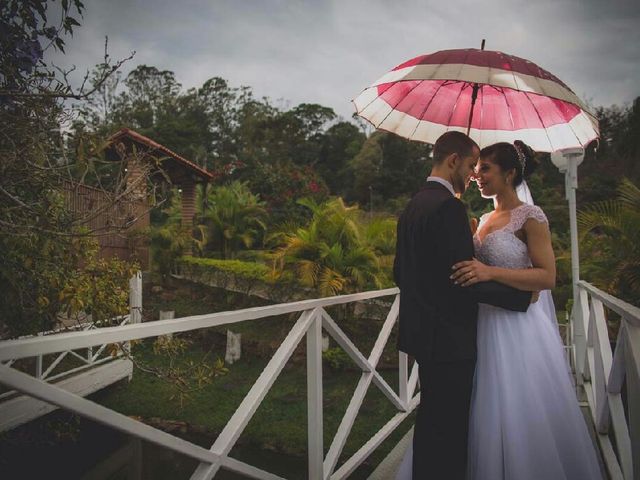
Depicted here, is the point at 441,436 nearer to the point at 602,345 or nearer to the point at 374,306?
the point at 602,345

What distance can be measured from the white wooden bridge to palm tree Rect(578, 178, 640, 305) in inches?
61.0

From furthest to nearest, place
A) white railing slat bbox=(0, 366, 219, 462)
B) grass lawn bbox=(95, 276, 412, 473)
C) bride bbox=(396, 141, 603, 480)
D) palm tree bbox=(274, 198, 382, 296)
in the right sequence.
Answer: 1. palm tree bbox=(274, 198, 382, 296)
2. grass lawn bbox=(95, 276, 412, 473)
3. bride bbox=(396, 141, 603, 480)
4. white railing slat bbox=(0, 366, 219, 462)

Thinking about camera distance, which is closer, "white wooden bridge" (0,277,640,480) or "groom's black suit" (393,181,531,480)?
"white wooden bridge" (0,277,640,480)

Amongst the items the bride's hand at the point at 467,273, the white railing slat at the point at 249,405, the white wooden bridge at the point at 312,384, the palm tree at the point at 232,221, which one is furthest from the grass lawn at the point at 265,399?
the palm tree at the point at 232,221

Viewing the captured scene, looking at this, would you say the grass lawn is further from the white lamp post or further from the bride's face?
the bride's face

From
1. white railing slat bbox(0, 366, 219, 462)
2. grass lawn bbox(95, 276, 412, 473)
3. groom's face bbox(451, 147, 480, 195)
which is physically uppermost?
groom's face bbox(451, 147, 480, 195)

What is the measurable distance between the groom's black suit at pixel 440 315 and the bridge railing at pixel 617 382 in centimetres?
56

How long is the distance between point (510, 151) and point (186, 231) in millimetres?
11750

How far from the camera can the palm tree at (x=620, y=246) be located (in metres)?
5.43

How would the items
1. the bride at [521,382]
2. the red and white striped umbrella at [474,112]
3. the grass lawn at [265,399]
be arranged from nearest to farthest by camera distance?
1. the bride at [521,382]
2. the red and white striped umbrella at [474,112]
3. the grass lawn at [265,399]

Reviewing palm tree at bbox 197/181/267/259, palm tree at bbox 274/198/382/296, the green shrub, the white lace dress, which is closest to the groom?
the white lace dress

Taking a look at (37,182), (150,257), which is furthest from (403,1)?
(37,182)

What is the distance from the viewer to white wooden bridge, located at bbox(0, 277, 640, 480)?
3.51 feet

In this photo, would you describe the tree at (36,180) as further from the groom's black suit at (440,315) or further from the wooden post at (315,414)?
the groom's black suit at (440,315)
